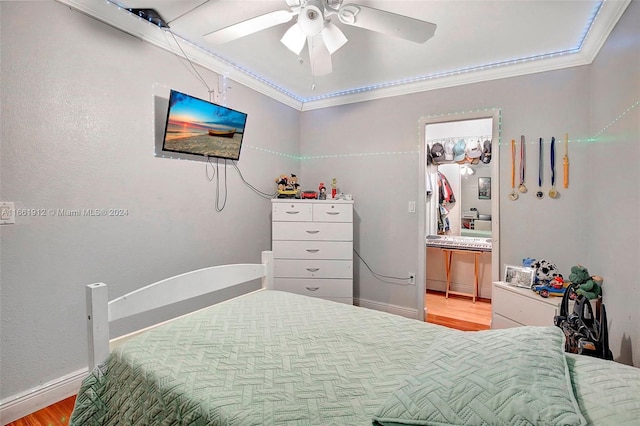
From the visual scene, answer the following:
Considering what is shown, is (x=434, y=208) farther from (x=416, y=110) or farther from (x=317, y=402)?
(x=317, y=402)

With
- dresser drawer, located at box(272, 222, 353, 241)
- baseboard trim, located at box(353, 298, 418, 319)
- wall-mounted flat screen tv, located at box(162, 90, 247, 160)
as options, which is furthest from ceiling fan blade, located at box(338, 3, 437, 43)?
baseboard trim, located at box(353, 298, 418, 319)

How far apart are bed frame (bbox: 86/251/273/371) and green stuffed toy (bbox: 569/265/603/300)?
1.96 m

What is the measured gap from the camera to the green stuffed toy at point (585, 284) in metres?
1.87

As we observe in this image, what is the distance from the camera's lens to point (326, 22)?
1.75 m

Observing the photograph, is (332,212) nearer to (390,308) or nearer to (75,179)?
(390,308)

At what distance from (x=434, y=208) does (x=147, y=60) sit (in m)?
3.89

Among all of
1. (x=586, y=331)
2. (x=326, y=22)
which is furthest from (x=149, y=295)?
(x=586, y=331)

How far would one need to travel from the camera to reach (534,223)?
2.73 m

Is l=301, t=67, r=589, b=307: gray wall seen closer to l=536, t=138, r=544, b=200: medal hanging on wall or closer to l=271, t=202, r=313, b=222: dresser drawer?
l=536, t=138, r=544, b=200: medal hanging on wall

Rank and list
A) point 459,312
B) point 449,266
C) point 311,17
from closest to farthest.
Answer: point 311,17, point 459,312, point 449,266

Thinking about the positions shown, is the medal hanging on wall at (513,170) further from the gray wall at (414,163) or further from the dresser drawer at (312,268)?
the dresser drawer at (312,268)

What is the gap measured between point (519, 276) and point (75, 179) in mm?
3318

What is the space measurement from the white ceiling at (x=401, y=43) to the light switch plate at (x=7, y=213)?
3.95 feet

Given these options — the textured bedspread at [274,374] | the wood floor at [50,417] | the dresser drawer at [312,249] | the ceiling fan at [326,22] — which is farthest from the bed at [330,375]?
the dresser drawer at [312,249]
